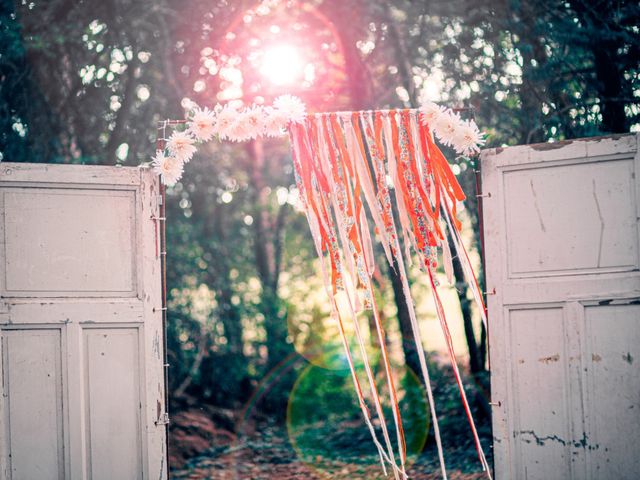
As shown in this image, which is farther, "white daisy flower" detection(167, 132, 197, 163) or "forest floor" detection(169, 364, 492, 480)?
"forest floor" detection(169, 364, 492, 480)

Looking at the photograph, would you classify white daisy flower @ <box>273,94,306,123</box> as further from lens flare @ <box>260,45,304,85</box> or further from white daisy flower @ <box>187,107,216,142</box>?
lens flare @ <box>260,45,304,85</box>

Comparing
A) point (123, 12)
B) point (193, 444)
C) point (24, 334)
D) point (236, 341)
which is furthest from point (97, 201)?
point (236, 341)

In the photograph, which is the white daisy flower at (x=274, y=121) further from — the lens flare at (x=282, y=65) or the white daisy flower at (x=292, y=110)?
the lens flare at (x=282, y=65)

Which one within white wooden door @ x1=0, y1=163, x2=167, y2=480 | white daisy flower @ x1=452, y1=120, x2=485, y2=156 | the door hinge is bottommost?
the door hinge

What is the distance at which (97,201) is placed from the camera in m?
4.10

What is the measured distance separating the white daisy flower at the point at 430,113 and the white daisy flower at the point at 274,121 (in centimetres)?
75

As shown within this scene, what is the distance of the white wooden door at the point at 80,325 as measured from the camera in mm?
3951

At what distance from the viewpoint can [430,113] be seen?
13.4 feet

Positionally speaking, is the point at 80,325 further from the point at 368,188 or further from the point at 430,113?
the point at 430,113

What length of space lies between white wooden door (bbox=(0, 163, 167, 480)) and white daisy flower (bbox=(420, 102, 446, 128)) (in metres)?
1.53

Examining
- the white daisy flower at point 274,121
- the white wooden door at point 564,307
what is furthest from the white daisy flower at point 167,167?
the white wooden door at point 564,307

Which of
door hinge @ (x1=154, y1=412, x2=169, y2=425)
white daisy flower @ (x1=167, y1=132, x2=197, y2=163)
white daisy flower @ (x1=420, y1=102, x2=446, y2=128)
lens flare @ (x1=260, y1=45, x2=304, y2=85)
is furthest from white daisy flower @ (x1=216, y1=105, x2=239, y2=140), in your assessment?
lens flare @ (x1=260, y1=45, x2=304, y2=85)

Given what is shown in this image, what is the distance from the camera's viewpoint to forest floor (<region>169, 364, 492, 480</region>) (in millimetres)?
6445

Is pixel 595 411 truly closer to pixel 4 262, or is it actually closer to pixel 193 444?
pixel 4 262
